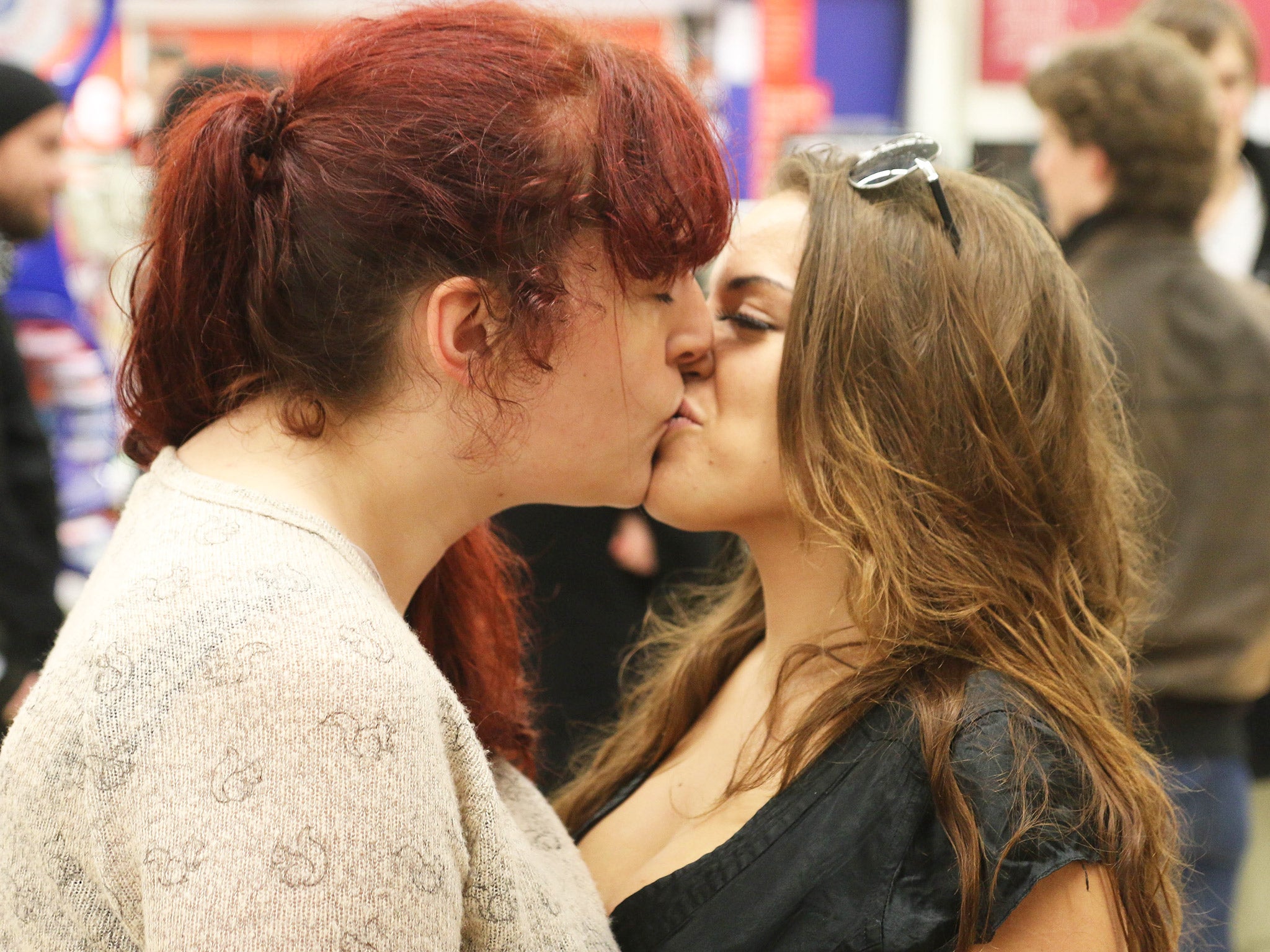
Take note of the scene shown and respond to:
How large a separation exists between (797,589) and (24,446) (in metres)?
2.47

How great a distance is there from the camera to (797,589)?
1577 millimetres

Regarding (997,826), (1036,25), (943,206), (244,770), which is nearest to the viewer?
(244,770)

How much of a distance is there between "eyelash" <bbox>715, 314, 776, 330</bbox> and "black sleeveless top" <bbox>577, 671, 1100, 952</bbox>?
499mm

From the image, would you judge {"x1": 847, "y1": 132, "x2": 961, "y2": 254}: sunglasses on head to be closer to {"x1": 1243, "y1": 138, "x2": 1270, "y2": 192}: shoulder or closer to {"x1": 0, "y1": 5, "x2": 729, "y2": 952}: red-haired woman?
{"x1": 0, "y1": 5, "x2": 729, "y2": 952}: red-haired woman

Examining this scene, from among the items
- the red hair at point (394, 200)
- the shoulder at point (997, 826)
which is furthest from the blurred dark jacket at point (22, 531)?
the shoulder at point (997, 826)

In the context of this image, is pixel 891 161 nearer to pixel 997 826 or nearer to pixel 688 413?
pixel 688 413

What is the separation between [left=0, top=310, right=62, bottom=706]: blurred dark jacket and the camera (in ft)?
9.61

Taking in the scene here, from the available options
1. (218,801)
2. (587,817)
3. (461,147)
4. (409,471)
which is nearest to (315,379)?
(409,471)

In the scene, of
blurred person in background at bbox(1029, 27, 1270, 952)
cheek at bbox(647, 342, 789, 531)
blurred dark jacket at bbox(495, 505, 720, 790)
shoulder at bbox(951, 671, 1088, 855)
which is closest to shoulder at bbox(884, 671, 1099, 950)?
shoulder at bbox(951, 671, 1088, 855)

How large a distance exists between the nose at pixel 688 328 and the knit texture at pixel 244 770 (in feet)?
1.56

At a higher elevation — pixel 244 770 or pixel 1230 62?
pixel 1230 62

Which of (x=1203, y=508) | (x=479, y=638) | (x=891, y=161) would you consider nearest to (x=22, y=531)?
(x=479, y=638)

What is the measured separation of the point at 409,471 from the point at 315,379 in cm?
13

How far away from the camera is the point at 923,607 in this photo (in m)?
1.34
